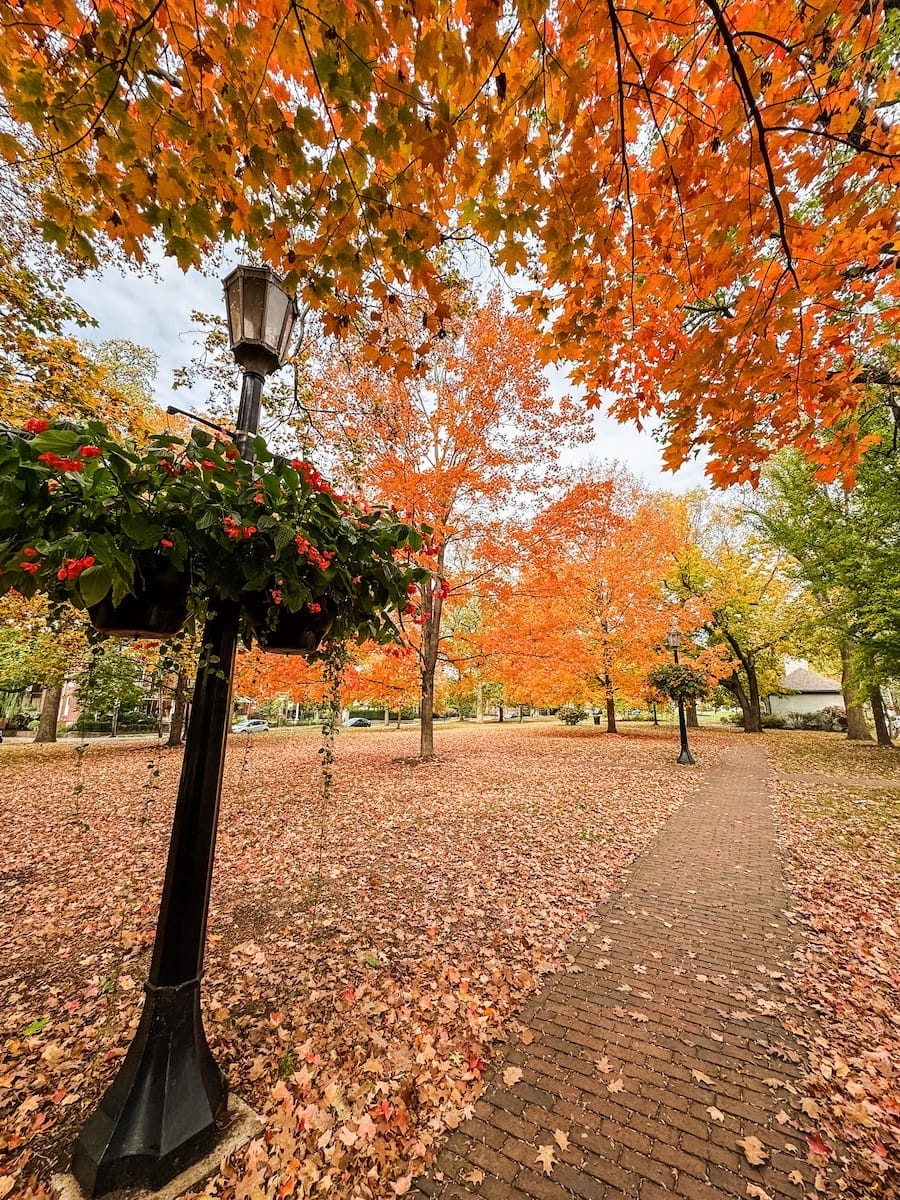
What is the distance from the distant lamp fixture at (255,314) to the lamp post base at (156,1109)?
2.92 meters

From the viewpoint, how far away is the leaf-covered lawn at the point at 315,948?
7.18ft

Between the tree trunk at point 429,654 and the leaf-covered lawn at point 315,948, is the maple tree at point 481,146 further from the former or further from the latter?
the tree trunk at point 429,654

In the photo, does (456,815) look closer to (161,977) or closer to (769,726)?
(161,977)

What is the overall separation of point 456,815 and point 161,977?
18.6 feet

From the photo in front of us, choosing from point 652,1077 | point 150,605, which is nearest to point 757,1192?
point 652,1077

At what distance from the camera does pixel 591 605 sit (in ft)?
52.3

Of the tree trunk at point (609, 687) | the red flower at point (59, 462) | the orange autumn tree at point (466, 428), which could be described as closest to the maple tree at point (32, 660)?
the orange autumn tree at point (466, 428)

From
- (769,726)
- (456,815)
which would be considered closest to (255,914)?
(456,815)

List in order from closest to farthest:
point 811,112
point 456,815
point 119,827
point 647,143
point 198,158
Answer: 1. point 198,158
2. point 811,112
3. point 647,143
4. point 119,827
5. point 456,815

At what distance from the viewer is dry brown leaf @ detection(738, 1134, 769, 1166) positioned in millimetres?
2059

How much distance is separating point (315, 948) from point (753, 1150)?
9.70ft

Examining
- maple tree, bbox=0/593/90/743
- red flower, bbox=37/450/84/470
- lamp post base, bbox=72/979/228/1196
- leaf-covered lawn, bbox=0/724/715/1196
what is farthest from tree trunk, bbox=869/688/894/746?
maple tree, bbox=0/593/90/743

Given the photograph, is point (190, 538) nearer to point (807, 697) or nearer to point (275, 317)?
point (275, 317)

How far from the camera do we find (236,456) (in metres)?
1.94
